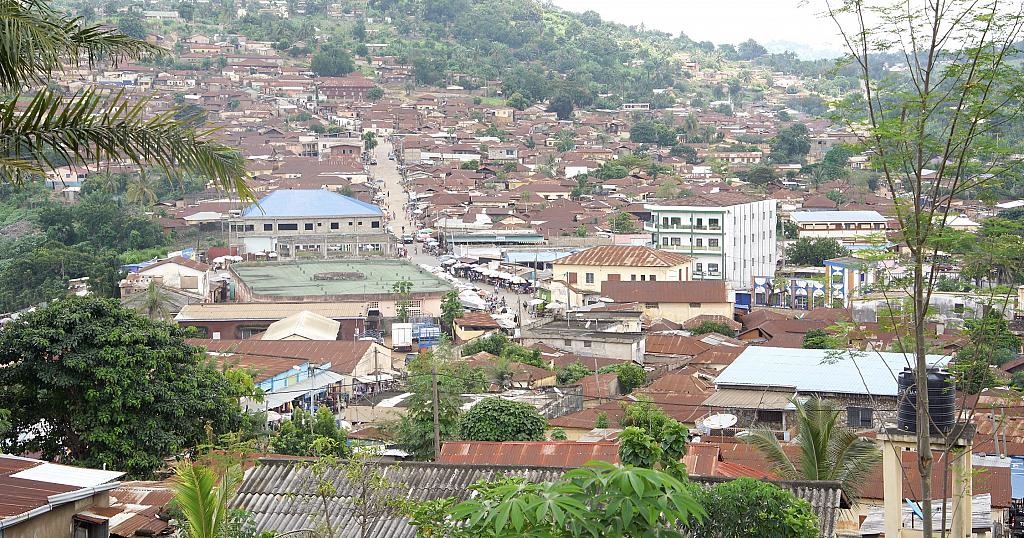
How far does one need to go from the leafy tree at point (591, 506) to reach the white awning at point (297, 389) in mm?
10616

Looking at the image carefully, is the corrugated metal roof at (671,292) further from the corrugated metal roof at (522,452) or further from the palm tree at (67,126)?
the palm tree at (67,126)

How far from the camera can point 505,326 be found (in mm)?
22672

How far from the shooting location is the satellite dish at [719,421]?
11945mm

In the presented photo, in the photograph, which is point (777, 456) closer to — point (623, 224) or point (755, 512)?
point (755, 512)

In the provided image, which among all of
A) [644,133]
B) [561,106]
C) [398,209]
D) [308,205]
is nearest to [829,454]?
[308,205]

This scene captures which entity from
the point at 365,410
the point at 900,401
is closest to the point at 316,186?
the point at 365,410

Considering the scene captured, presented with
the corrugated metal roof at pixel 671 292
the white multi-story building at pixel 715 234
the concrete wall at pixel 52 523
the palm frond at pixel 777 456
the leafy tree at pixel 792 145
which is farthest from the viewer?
the leafy tree at pixel 792 145

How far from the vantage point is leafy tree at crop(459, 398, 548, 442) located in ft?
35.4

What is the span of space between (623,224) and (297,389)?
21353mm

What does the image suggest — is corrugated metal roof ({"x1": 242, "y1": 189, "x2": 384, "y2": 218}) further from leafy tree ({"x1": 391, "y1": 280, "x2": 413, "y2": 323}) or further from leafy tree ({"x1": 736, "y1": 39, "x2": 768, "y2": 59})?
leafy tree ({"x1": 736, "y1": 39, "x2": 768, "y2": 59})

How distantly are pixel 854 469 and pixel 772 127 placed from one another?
63184 millimetres

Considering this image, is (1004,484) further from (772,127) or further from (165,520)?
(772,127)

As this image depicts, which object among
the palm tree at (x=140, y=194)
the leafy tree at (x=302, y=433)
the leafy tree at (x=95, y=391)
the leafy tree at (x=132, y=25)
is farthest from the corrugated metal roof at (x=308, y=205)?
the leafy tree at (x=132, y=25)

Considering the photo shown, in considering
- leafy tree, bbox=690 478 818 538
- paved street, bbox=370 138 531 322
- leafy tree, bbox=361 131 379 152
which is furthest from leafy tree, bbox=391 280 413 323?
leafy tree, bbox=361 131 379 152
